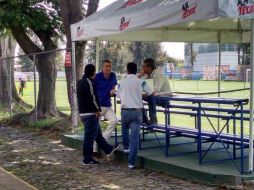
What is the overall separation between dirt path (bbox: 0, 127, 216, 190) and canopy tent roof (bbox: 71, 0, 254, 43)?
2514 mm

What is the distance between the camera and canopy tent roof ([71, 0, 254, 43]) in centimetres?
691

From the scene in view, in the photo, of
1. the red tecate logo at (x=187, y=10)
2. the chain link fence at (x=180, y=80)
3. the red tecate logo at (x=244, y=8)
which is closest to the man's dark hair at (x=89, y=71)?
the red tecate logo at (x=187, y=10)

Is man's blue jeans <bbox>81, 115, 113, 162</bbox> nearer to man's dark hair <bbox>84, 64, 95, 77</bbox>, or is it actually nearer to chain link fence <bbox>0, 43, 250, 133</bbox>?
man's dark hair <bbox>84, 64, 95, 77</bbox>

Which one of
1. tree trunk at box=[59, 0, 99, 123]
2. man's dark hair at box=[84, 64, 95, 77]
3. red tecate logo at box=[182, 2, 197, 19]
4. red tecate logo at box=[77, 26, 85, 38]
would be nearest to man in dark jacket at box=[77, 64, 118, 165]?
man's dark hair at box=[84, 64, 95, 77]

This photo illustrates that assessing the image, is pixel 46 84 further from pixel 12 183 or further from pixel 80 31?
pixel 12 183

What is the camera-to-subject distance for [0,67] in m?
24.5

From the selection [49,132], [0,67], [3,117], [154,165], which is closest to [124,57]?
[0,67]

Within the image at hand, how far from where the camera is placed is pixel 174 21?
25.1 feet

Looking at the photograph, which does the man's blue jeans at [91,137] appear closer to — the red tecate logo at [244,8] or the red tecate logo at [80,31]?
the red tecate logo at [80,31]

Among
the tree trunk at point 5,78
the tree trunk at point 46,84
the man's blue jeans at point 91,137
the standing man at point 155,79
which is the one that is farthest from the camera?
the tree trunk at point 5,78

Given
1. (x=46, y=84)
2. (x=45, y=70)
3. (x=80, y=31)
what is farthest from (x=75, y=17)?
(x=80, y=31)

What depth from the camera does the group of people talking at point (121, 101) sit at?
8695 mm

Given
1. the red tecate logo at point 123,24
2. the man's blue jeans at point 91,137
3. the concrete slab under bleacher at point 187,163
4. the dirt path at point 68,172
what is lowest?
the dirt path at point 68,172

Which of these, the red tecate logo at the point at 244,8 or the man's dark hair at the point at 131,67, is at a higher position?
the red tecate logo at the point at 244,8
